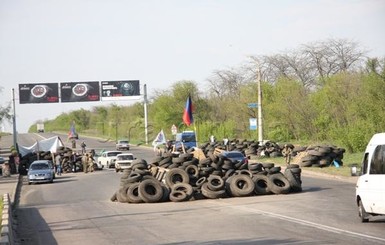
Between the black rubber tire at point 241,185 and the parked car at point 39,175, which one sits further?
the parked car at point 39,175

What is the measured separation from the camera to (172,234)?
17375mm

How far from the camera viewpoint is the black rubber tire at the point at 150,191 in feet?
90.7

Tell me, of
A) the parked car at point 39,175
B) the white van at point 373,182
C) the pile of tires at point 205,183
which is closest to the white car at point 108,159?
the parked car at point 39,175

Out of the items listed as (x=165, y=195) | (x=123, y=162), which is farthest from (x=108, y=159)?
(x=165, y=195)

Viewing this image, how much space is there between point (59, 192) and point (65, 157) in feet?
74.4

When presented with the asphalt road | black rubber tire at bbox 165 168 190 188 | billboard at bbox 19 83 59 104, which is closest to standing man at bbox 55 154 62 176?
the asphalt road

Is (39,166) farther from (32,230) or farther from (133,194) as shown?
(32,230)

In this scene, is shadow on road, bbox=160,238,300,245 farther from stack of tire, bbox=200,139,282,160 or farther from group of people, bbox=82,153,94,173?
group of people, bbox=82,153,94,173

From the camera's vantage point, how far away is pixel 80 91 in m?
84.9

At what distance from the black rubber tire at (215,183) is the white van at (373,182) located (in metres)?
11.0

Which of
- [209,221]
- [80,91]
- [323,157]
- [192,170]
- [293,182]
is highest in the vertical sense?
[80,91]

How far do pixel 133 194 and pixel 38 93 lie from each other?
58137mm

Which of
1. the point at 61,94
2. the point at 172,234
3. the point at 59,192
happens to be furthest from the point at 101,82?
the point at 172,234

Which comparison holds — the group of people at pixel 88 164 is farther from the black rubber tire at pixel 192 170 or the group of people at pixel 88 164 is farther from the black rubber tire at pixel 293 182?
the black rubber tire at pixel 293 182
